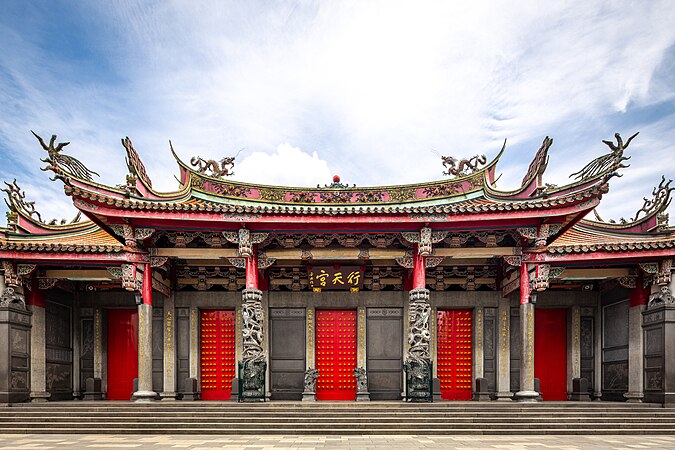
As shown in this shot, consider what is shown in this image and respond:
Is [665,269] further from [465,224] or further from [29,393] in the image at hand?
[29,393]

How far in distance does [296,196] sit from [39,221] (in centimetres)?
771

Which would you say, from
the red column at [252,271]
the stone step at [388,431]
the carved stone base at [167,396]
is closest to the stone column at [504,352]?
the stone step at [388,431]

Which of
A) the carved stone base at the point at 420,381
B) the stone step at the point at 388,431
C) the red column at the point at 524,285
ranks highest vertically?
the red column at the point at 524,285

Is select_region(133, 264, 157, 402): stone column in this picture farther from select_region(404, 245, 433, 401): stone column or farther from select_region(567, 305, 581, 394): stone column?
select_region(567, 305, 581, 394): stone column

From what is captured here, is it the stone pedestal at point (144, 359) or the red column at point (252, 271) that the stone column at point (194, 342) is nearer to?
the stone pedestal at point (144, 359)

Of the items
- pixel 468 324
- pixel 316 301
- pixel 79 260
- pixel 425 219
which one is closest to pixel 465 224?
pixel 425 219

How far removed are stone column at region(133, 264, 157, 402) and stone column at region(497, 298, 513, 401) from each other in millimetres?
9488

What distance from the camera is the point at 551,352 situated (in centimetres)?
1488

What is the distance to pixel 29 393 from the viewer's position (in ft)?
41.9

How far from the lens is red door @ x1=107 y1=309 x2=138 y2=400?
1477 cm

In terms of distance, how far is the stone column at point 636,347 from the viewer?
502 inches

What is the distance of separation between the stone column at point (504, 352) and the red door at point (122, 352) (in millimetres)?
10801

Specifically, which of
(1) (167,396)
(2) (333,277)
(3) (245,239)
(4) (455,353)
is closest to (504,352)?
(4) (455,353)

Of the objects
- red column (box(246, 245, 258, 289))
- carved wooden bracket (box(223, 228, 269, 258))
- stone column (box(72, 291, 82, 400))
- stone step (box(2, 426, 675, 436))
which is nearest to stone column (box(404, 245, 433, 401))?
stone step (box(2, 426, 675, 436))
